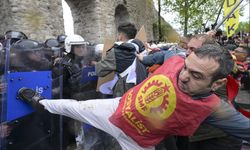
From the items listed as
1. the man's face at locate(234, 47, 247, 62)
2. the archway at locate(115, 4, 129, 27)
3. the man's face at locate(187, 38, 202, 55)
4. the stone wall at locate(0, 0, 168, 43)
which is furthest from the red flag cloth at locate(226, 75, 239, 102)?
the archway at locate(115, 4, 129, 27)

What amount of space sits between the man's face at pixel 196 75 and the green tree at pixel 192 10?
14585mm

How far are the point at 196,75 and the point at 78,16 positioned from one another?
37.0 feet

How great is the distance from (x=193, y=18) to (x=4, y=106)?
16.2 metres

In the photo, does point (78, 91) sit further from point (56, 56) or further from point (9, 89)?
point (9, 89)

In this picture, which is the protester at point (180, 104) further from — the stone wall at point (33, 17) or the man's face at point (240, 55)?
the stone wall at point (33, 17)

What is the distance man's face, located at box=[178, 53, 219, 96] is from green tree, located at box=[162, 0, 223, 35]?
14585 mm

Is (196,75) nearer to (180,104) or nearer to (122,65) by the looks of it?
(180,104)

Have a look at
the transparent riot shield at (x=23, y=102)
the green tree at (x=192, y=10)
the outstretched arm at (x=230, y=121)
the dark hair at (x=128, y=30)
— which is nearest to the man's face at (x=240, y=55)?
the dark hair at (x=128, y=30)

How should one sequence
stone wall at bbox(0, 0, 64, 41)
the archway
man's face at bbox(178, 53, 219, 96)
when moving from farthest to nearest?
the archway < stone wall at bbox(0, 0, 64, 41) < man's face at bbox(178, 53, 219, 96)

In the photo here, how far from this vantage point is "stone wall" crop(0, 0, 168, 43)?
8.62 metres

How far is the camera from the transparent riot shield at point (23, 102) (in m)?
2.51

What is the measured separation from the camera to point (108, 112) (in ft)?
7.09

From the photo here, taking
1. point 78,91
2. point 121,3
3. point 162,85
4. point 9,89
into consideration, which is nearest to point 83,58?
point 78,91

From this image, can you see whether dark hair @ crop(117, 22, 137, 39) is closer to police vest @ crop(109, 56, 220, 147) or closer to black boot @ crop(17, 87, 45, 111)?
black boot @ crop(17, 87, 45, 111)
